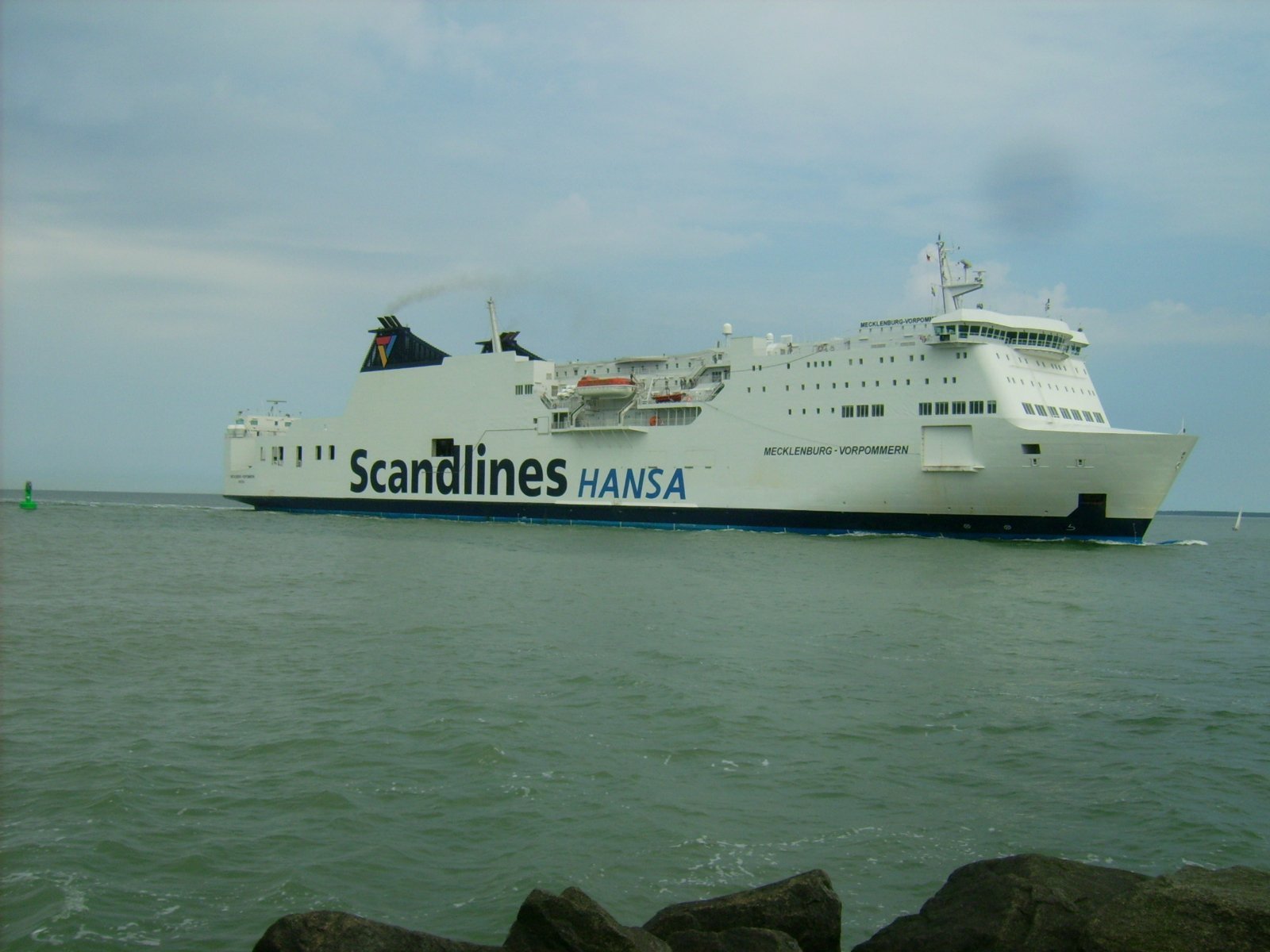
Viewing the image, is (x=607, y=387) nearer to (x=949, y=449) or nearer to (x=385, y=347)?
(x=949, y=449)

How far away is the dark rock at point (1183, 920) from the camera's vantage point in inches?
141

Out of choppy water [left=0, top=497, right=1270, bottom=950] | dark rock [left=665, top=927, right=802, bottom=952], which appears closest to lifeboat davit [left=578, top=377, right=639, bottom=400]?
choppy water [left=0, top=497, right=1270, bottom=950]

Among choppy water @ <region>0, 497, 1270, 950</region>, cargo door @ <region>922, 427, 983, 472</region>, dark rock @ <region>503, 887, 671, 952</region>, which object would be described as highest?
cargo door @ <region>922, 427, 983, 472</region>

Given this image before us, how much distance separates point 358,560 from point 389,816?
15.8m

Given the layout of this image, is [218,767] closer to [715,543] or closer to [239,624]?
[239,624]

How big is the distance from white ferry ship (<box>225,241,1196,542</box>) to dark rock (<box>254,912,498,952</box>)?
909 inches

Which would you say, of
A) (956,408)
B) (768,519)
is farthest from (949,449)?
(768,519)

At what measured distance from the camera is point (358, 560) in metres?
20.8

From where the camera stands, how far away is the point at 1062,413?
86.7 feet

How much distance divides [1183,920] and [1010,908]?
637mm

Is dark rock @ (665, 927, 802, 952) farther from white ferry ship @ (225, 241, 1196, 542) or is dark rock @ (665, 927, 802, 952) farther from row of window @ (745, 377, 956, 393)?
row of window @ (745, 377, 956, 393)

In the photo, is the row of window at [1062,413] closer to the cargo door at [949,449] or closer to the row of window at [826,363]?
the cargo door at [949,449]

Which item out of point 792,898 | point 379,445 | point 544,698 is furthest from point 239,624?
point 379,445

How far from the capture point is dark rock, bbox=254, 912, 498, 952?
3.42 meters
